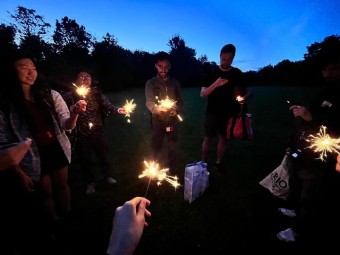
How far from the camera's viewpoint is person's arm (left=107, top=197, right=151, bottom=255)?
1.54 m

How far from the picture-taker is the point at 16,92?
3.45 meters

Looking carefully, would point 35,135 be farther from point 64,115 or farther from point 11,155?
point 11,155

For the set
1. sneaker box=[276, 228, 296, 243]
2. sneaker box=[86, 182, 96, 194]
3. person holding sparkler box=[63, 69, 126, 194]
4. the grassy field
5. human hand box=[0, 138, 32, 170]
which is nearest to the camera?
human hand box=[0, 138, 32, 170]

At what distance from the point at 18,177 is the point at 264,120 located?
1350 centimetres

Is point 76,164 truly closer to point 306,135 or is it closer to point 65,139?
point 65,139

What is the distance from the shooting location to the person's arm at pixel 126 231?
154 cm

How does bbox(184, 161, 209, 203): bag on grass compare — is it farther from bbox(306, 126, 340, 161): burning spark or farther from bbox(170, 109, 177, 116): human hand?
bbox(306, 126, 340, 161): burning spark

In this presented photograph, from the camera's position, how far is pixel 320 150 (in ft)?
11.4

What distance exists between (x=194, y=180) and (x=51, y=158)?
2819 mm

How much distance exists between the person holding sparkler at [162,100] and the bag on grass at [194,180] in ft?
3.52

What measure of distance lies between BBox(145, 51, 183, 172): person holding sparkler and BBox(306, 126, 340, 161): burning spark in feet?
9.67

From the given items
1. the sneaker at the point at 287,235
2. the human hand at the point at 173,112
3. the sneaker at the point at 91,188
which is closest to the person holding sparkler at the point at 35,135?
the sneaker at the point at 91,188

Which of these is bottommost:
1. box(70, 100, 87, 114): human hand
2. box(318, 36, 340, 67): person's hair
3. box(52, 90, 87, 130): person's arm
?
box(52, 90, 87, 130): person's arm

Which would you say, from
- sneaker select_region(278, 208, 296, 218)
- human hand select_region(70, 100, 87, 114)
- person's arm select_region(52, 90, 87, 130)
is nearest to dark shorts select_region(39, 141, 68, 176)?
person's arm select_region(52, 90, 87, 130)
